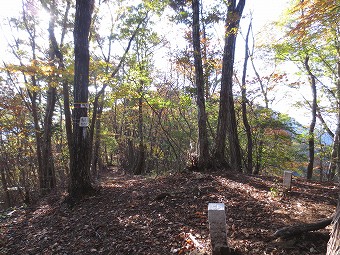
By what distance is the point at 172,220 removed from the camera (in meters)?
3.95

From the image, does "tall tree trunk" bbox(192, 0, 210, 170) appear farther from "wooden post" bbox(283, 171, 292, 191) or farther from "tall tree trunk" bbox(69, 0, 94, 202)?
"tall tree trunk" bbox(69, 0, 94, 202)

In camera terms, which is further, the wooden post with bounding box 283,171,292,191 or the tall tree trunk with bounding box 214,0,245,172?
the tall tree trunk with bounding box 214,0,245,172

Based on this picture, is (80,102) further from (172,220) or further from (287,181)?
(287,181)

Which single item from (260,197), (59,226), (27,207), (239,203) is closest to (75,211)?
(59,226)

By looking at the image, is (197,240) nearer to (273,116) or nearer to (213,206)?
(213,206)

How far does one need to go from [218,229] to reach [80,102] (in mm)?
4644

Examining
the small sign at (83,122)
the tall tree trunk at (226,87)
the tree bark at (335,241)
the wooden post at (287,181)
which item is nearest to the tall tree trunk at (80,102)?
the small sign at (83,122)

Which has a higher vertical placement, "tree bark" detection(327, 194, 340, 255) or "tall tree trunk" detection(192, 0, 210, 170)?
"tall tree trunk" detection(192, 0, 210, 170)

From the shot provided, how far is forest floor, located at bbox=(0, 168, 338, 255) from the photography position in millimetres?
3012

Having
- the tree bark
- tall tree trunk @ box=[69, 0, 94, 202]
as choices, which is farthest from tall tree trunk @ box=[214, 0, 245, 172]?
the tree bark

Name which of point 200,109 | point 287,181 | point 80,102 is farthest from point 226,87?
point 80,102

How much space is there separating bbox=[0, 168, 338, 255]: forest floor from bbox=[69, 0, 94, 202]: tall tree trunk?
0.56 m

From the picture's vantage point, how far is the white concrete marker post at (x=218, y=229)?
2594 mm

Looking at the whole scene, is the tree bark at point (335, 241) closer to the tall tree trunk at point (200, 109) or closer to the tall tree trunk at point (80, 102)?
the tall tree trunk at point (200, 109)
